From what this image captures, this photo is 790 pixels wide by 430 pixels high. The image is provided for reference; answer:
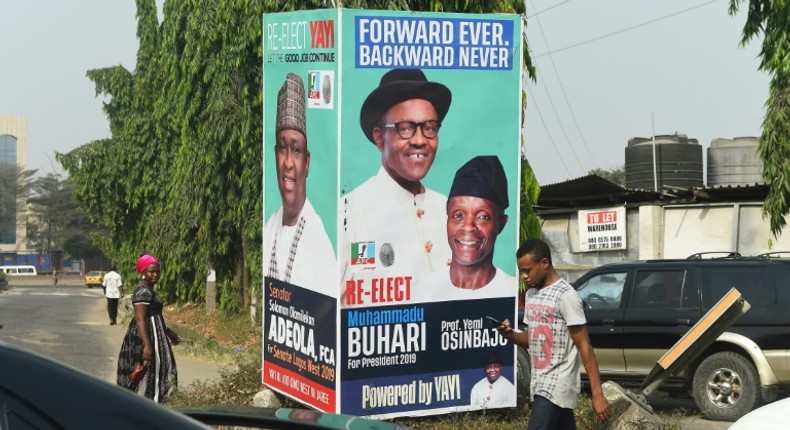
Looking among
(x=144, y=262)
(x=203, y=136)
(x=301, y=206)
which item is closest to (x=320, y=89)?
(x=301, y=206)

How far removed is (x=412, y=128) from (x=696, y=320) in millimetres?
4949

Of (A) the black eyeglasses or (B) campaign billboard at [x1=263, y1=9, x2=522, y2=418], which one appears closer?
(B) campaign billboard at [x1=263, y1=9, x2=522, y2=418]

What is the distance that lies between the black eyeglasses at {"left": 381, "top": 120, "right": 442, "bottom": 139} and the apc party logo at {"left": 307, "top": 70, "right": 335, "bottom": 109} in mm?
502

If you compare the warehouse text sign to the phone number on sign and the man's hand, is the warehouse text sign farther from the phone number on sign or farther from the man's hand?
the man's hand

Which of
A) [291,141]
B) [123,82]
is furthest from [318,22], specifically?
[123,82]

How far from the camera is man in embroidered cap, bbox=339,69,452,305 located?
9062 millimetres

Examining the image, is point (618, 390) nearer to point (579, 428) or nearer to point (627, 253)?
point (579, 428)

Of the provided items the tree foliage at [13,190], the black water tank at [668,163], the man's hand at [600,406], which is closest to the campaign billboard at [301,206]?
the man's hand at [600,406]

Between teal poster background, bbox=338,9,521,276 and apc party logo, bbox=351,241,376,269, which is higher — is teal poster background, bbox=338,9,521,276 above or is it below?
above

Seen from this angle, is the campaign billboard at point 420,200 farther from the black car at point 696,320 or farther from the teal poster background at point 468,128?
the black car at point 696,320

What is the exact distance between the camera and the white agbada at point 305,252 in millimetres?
9125

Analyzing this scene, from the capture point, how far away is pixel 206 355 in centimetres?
1903

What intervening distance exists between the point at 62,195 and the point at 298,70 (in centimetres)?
10333

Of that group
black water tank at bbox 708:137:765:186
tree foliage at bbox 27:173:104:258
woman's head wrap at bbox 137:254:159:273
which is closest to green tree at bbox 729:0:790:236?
woman's head wrap at bbox 137:254:159:273
